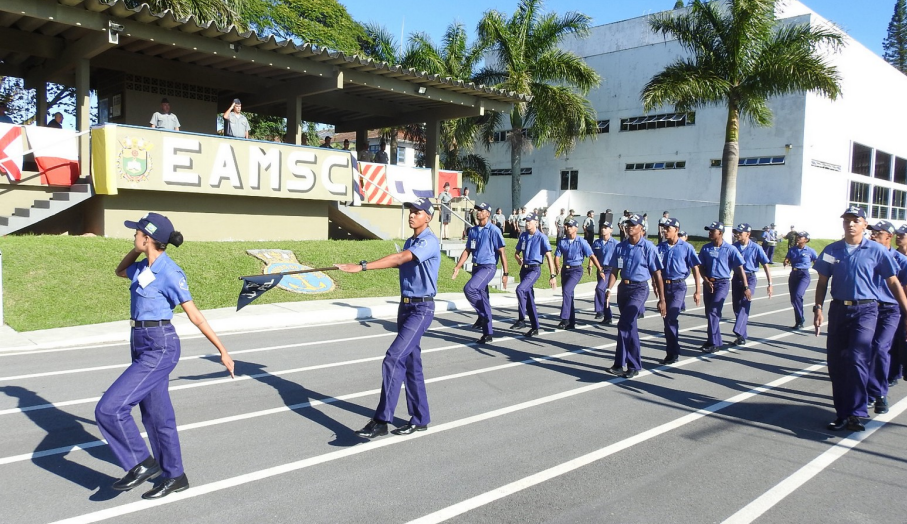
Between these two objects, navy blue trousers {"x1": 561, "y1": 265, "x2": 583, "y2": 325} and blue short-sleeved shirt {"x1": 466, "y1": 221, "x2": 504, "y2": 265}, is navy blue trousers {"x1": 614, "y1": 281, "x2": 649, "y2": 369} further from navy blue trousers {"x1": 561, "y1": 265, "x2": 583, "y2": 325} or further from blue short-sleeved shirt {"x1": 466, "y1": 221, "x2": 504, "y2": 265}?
navy blue trousers {"x1": 561, "y1": 265, "x2": 583, "y2": 325}

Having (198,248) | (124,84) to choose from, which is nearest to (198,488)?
(198,248)

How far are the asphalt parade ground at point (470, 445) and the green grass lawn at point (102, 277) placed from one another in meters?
1.98

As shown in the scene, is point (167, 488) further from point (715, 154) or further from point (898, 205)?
point (898, 205)

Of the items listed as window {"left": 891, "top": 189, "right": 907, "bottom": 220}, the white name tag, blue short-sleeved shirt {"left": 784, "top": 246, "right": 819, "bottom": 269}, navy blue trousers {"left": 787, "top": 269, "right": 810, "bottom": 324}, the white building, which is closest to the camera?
the white name tag

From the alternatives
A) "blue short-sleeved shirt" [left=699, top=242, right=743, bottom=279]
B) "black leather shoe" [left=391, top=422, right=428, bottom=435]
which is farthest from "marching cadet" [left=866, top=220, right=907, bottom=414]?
"black leather shoe" [left=391, top=422, right=428, bottom=435]

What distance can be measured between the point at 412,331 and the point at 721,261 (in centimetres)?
699

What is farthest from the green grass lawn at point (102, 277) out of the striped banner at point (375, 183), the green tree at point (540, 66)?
the green tree at point (540, 66)

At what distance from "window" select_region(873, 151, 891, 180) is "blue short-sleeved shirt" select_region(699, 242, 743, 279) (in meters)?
41.5

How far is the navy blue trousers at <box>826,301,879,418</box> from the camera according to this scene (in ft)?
21.1

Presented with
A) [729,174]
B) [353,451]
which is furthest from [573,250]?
[729,174]

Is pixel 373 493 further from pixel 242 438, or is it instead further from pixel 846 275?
pixel 846 275

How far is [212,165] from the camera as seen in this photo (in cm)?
1589

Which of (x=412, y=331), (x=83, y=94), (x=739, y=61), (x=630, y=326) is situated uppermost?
(x=739, y=61)

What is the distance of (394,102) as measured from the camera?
74.6ft
